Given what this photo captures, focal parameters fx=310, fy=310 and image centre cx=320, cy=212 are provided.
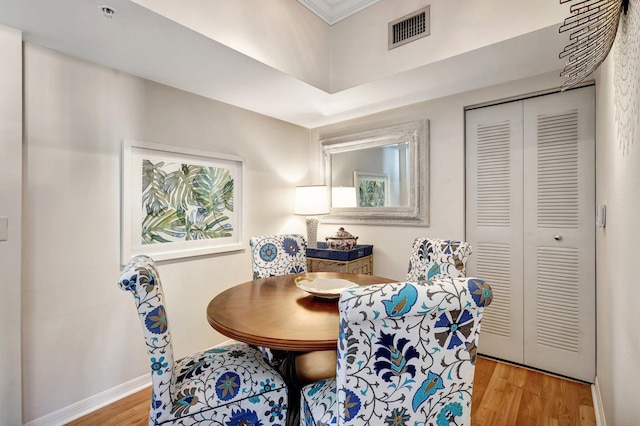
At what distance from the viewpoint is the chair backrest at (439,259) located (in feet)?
6.73

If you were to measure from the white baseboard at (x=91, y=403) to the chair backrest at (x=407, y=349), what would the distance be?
1904mm

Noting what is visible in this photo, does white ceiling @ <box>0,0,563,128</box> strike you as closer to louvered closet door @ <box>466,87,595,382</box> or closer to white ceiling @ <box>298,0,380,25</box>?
white ceiling @ <box>298,0,380,25</box>

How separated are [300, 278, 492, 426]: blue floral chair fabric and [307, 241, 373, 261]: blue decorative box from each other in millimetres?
1869

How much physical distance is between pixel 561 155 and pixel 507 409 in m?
1.77

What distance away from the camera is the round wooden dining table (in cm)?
120

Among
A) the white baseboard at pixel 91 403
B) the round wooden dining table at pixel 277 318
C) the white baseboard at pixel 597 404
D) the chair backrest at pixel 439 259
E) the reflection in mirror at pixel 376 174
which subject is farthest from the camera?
the reflection in mirror at pixel 376 174

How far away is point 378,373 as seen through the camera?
3.14 ft

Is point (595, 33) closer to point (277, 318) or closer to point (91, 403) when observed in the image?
point (277, 318)

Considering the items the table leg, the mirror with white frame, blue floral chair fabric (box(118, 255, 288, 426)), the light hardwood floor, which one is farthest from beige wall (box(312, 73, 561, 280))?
blue floral chair fabric (box(118, 255, 288, 426))

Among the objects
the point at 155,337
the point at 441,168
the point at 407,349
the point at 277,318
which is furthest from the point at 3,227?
the point at 441,168

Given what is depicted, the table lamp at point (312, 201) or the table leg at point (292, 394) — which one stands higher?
the table lamp at point (312, 201)

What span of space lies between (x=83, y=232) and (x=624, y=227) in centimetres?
274

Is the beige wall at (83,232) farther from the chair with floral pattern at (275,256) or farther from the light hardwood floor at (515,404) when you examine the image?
the chair with floral pattern at (275,256)

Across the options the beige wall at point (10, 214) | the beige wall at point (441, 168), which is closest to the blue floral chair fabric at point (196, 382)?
the beige wall at point (10, 214)
